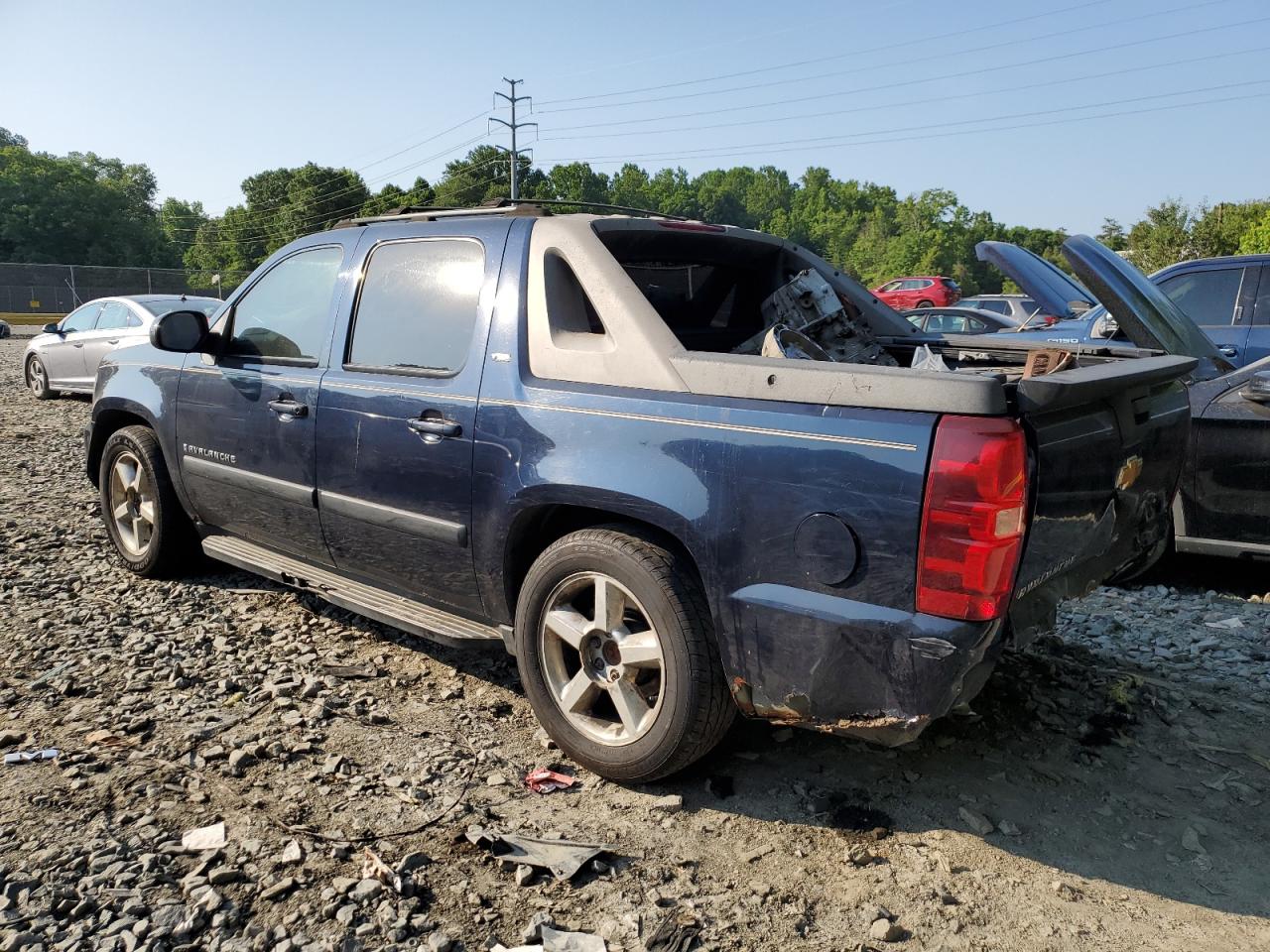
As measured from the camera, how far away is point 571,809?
9.71 feet

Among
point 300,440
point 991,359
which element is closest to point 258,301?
point 300,440

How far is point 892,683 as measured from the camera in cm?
245

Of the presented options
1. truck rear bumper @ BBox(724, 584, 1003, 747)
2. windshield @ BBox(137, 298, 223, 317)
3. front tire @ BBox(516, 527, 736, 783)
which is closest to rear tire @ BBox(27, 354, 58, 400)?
windshield @ BBox(137, 298, 223, 317)

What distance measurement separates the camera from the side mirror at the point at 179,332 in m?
4.33

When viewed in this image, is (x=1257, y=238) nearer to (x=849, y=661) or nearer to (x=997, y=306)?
(x=997, y=306)

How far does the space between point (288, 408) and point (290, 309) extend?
581mm

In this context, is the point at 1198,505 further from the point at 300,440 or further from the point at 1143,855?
the point at 300,440

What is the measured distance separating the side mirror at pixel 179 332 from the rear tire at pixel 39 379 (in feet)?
37.3

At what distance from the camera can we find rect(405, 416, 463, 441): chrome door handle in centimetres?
332

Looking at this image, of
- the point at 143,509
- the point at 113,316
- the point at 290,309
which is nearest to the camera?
the point at 290,309

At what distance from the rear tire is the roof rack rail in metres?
12.0

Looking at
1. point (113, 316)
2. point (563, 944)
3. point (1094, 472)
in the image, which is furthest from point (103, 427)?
point (113, 316)

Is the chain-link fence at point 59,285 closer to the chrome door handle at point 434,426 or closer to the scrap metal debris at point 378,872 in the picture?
the chrome door handle at point 434,426

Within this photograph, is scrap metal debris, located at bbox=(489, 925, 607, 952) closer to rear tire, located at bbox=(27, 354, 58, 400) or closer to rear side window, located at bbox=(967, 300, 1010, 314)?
rear tire, located at bbox=(27, 354, 58, 400)
